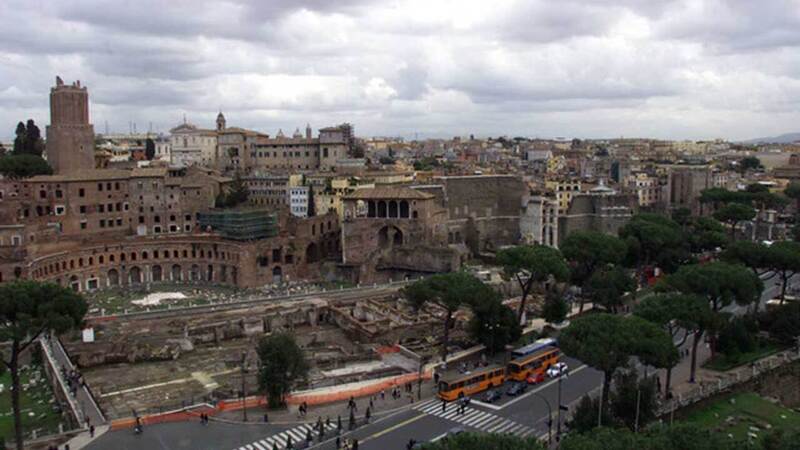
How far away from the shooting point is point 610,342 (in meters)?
33.4

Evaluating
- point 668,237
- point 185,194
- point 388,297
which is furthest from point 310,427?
point 185,194

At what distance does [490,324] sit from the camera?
4712cm

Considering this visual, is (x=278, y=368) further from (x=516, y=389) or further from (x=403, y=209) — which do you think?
(x=403, y=209)

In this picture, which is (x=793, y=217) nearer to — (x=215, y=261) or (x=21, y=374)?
(x=215, y=261)

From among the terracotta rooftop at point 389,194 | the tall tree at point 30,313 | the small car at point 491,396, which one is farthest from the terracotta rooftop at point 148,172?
the small car at point 491,396

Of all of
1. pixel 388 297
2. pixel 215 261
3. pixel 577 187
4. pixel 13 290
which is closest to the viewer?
pixel 13 290

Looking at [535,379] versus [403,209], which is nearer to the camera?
[535,379]

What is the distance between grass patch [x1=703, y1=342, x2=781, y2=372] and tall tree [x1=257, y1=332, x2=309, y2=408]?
85.2 ft

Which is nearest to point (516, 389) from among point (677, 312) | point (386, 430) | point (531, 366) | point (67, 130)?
point (531, 366)

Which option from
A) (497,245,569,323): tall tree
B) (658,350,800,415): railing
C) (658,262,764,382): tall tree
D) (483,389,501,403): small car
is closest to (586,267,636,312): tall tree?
(497,245,569,323): tall tree

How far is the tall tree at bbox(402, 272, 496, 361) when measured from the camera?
4557 cm

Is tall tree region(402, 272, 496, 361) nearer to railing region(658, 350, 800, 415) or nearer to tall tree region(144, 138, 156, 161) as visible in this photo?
railing region(658, 350, 800, 415)

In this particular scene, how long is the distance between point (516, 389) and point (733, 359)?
15.8 metres

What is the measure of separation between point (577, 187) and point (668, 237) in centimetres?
3074
